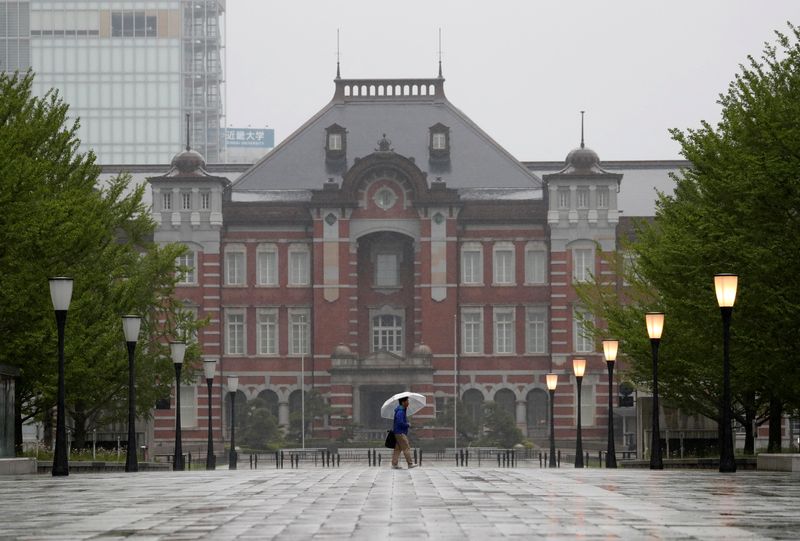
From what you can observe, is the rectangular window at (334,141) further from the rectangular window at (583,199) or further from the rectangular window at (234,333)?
the rectangular window at (583,199)

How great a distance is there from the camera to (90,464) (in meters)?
40.3

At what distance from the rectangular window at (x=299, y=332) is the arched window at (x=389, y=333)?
371cm

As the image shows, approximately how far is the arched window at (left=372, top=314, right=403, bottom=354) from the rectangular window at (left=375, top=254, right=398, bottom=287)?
1871 mm

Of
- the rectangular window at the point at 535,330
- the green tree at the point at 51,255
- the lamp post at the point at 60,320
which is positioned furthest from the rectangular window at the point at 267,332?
the lamp post at the point at 60,320

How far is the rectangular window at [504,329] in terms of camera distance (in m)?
90.5

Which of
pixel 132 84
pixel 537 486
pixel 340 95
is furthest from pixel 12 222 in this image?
pixel 132 84

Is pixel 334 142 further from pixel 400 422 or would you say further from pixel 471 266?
pixel 400 422

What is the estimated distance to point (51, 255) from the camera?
3638 cm

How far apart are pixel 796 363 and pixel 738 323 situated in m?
1.59

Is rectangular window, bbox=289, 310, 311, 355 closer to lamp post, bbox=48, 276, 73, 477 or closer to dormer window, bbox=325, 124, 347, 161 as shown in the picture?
dormer window, bbox=325, 124, 347, 161

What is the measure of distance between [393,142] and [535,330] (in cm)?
1300

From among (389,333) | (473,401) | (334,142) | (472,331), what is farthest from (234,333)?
(473,401)

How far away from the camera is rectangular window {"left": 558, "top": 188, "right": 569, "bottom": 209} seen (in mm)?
88438

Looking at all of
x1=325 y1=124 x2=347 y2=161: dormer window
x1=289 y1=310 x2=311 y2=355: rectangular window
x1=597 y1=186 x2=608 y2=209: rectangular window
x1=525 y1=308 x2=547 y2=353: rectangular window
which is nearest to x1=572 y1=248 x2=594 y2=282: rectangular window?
x1=597 y1=186 x2=608 y2=209: rectangular window
